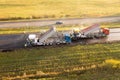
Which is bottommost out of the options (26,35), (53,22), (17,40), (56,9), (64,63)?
(64,63)

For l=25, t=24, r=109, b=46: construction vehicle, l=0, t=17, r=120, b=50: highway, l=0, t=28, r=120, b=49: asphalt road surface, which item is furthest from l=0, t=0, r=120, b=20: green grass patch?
l=25, t=24, r=109, b=46: construction vehicle

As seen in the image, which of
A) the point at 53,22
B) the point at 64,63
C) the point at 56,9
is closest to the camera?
the point at 64,63

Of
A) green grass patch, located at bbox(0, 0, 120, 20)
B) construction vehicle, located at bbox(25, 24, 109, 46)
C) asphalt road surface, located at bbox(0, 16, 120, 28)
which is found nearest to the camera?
construction vehicle, located at bbox(25, 24, 109, 46)

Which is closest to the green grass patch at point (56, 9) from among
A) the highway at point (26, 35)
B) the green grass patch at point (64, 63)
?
the highway at point (26, 35)

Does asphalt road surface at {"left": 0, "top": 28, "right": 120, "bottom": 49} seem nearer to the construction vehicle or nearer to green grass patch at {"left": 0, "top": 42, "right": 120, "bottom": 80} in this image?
the construction vehicle

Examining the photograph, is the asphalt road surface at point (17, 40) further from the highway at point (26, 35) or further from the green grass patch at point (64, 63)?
the green grass patch at point (64, 63)

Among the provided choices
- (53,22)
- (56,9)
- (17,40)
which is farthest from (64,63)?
(56,9)

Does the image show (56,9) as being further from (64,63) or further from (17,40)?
(64,63)
